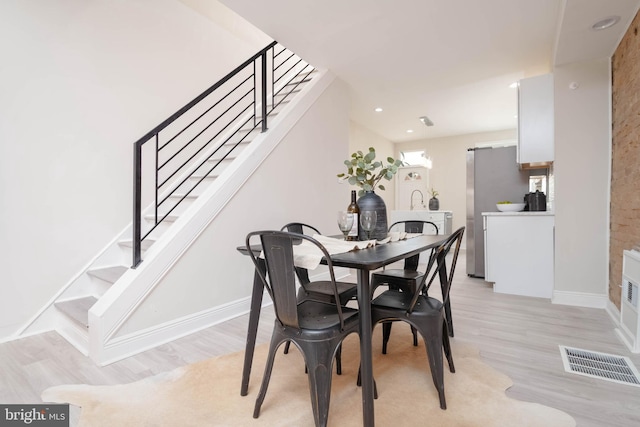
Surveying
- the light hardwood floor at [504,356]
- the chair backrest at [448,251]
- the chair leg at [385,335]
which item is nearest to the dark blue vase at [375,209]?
the chair backrest at [448,251]

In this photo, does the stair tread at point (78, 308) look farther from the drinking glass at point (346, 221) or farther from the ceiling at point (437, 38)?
the ceiling at point (437, 38)

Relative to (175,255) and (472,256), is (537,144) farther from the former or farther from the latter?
(175,255)

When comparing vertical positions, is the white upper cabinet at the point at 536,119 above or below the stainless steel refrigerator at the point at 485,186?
above

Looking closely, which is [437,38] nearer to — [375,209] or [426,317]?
[375,209]

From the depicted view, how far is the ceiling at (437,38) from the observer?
2797 millimetres

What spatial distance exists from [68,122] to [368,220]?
2.59m

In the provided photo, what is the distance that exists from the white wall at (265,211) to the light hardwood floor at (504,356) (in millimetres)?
265

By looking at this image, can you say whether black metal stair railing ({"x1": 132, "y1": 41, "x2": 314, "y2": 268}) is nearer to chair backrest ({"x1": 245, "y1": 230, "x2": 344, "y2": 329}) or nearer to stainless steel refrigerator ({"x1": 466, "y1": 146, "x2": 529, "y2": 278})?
chair backrest ({"x1": 245, "y1": 230, "x2": 344, "y2": 329})

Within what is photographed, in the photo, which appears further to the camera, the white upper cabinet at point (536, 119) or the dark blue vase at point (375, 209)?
the white upper cabinet at point (536, 119)

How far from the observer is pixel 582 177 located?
3.26 metres

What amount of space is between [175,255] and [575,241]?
3698 mm

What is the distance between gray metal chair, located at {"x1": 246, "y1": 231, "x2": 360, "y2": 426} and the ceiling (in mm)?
2408

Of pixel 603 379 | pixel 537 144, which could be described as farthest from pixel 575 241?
pixel 603 379

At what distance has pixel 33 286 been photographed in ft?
8.43
